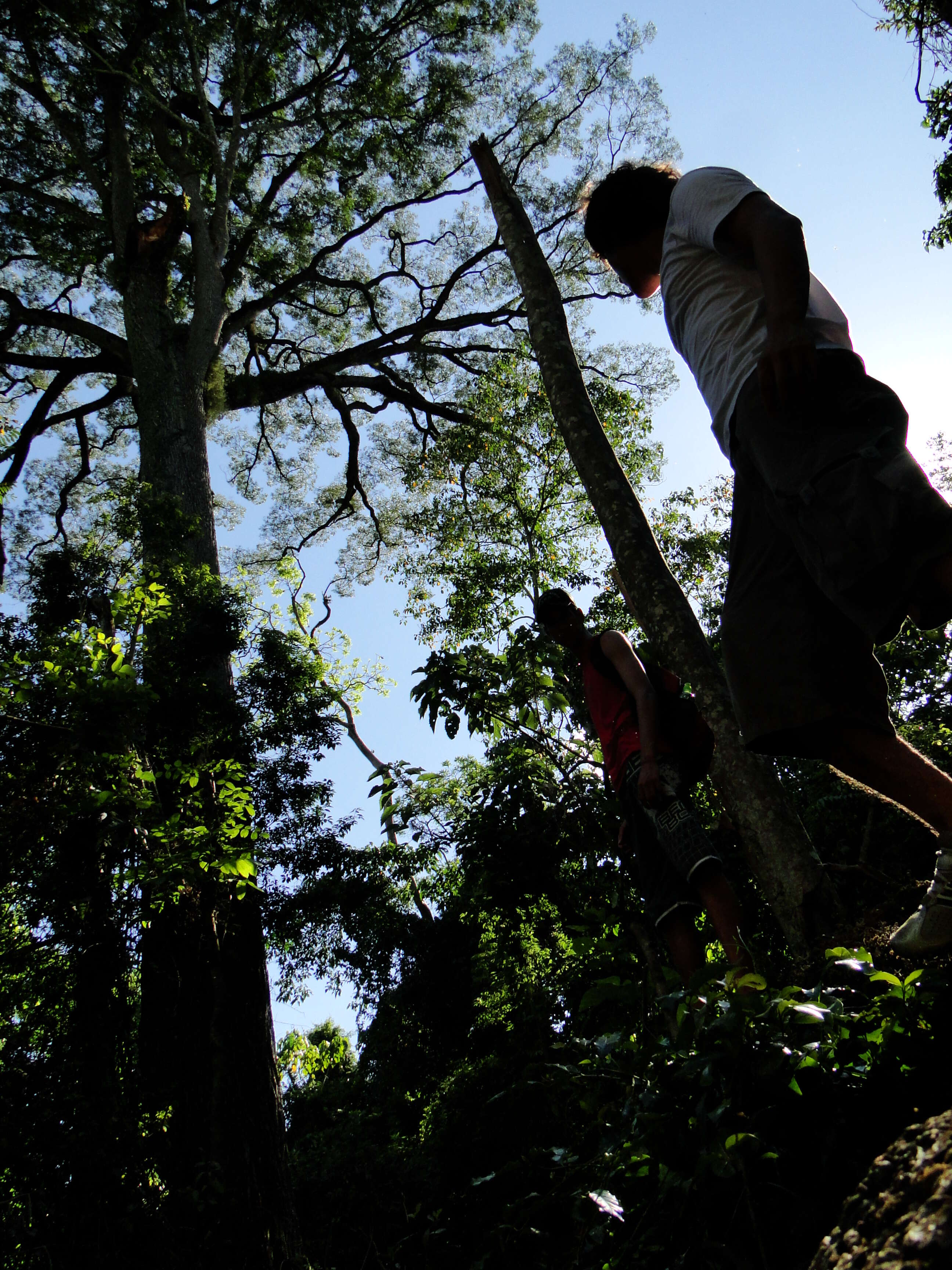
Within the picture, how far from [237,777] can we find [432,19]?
1444 centimetres

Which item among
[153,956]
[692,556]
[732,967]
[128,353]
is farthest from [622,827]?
[128,353]

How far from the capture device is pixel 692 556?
11.5m

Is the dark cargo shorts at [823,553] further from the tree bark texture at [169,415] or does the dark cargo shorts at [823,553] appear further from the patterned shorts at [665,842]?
the tree bark texture at [169,415]

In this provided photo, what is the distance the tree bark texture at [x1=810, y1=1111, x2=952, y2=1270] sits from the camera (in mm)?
A: 665

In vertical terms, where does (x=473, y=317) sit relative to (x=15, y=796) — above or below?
above

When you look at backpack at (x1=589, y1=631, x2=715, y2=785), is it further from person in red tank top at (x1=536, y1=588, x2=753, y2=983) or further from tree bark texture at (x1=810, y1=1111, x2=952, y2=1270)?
tree bark texture at (x1=810, y1=1111, x2=952, y2=1270)

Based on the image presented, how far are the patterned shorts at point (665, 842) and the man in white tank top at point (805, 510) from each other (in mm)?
651

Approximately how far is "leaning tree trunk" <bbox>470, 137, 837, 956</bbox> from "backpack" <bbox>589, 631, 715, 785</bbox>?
0.12m

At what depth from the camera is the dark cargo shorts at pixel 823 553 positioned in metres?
1.34

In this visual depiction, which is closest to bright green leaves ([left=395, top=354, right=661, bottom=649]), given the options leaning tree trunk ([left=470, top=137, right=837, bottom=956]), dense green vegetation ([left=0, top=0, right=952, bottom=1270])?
dense green vegetation ([left=0, top=0, right=952, bottom=1270])

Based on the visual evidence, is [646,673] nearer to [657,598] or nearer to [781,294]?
[657,598]

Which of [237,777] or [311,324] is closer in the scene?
[237,777]

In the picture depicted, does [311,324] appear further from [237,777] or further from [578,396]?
[578,396]

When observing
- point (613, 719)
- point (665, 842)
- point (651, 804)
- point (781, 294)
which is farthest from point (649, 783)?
point (781, 294)
